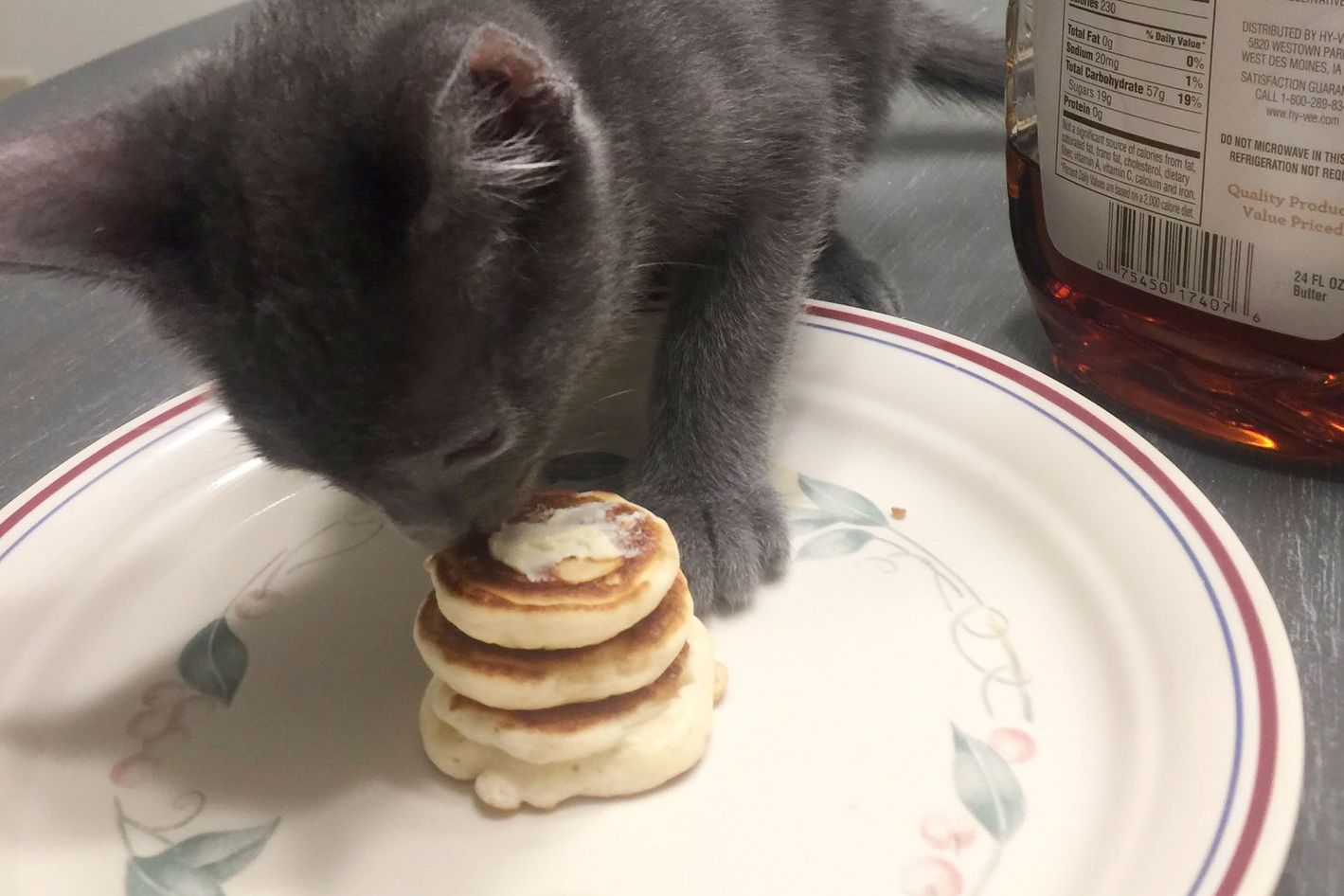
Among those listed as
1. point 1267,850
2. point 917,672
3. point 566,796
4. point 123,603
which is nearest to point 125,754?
point 123,603

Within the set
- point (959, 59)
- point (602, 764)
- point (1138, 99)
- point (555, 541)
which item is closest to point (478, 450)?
point (555, 541)

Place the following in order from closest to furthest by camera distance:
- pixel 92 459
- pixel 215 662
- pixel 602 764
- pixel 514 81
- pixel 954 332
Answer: pixel 514 81, pixel 602 764, pixel 215 662, pixel 92 459, pixel 954 332

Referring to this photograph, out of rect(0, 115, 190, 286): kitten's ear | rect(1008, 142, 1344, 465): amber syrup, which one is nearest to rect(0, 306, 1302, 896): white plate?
rect(1008, 142, 1344, 465): amber syrup

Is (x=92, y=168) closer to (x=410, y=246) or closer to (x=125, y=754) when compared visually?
(x=410, y=246)

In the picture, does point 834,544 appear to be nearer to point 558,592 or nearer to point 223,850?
point 558,592

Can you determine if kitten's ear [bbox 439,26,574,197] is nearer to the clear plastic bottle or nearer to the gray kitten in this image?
the gray kitten

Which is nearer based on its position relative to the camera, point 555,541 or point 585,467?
point 555,541
